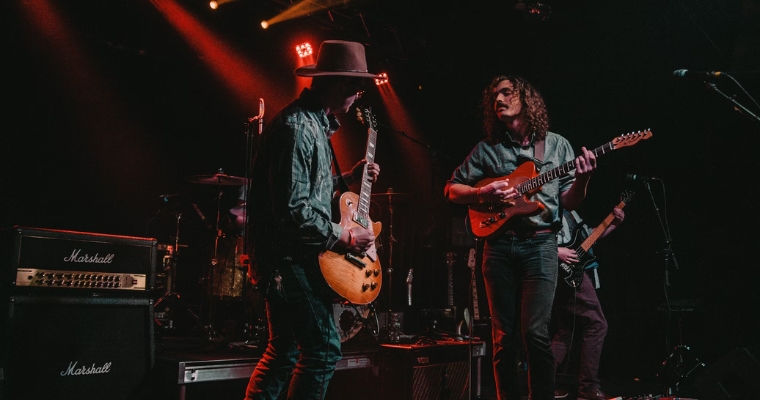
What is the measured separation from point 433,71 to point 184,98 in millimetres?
3915

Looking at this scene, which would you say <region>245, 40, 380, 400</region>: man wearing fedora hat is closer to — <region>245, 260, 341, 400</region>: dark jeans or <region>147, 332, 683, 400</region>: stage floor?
<region>245, 260, 341, 400</region>: dark jeans

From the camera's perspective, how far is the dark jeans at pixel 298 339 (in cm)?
286

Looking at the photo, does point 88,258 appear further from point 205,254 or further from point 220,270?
point 205,254

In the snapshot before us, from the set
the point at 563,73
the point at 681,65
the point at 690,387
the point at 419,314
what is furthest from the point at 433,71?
the point at 690,387

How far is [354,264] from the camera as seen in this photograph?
131 inches

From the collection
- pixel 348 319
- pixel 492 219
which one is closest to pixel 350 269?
pixel 492 219

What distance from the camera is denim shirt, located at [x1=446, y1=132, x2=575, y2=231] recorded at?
12.0 feet

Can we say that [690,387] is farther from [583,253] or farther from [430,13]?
[430,13]

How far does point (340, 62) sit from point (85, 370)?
2.52 metres

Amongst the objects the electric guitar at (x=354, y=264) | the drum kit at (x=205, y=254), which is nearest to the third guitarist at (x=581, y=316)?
the electric guitar at (x=354, y=264)

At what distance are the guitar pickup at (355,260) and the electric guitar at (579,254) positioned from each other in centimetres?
298

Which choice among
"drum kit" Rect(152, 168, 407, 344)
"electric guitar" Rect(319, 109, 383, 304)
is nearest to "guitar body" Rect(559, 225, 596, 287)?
"drum kit" Rect(152, 168, 407, 344)

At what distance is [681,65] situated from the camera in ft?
25.6

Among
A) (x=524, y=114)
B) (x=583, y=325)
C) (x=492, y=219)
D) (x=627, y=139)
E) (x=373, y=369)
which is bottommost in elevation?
(x=373, y=369)
